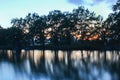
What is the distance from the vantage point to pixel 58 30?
126500 mm

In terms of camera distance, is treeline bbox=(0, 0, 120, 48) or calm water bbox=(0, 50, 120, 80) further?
treeline bbox=(0, 0, 120, 48)

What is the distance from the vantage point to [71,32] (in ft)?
407

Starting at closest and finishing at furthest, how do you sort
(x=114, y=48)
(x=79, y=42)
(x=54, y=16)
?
(x=114, y=48), (x=79, y=42), (x=54, y=16)

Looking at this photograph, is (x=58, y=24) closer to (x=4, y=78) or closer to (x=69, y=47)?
(x=69, y=47)

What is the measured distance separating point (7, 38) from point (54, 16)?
22.5 metres

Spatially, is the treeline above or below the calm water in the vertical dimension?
above

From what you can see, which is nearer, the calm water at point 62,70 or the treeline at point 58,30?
the calm water at point 62,70

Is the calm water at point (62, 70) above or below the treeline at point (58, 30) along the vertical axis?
below

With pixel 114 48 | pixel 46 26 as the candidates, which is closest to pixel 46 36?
pixel 46 26

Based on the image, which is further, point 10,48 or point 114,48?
point 10,48

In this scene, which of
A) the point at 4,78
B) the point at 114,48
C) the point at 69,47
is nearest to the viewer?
the point at 4,78

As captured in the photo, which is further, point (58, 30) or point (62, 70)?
point (58, 30)

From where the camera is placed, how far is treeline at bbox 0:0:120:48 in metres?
121

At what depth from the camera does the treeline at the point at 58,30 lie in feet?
396
